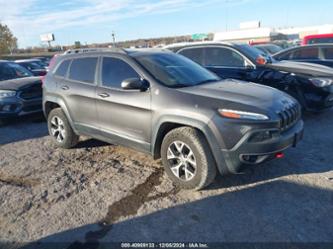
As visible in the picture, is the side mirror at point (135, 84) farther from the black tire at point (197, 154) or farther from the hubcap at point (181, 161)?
the hubcap at point (181, 161)

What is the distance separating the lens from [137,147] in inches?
163

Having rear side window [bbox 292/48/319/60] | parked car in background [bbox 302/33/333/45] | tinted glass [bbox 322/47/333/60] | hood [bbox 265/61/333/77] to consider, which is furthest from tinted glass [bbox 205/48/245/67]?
parked car in background [bbox 302/33/333/45]

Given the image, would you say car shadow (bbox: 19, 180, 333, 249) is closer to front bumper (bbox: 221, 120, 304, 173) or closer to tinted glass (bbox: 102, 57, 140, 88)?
front bumper (bbox: 221, 120, 304, 173)

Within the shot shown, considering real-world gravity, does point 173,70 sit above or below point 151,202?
above

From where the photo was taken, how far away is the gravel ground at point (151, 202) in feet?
9.45

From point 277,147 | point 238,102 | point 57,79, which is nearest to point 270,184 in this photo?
point 277,147

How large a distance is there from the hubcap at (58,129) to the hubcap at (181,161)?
97.8 inches

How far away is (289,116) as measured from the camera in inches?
141

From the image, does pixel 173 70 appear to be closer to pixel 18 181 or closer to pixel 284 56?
pixel 18 181

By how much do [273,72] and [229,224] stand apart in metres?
4.34

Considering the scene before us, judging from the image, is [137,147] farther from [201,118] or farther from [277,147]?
[277,147]

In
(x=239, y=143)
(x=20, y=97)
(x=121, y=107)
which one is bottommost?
(x=239, y=143)

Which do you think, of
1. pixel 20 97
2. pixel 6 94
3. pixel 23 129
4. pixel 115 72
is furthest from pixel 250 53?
pixel 6 94

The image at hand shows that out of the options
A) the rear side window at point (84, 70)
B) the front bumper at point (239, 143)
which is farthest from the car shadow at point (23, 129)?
the front bumper at point (239, 143)
